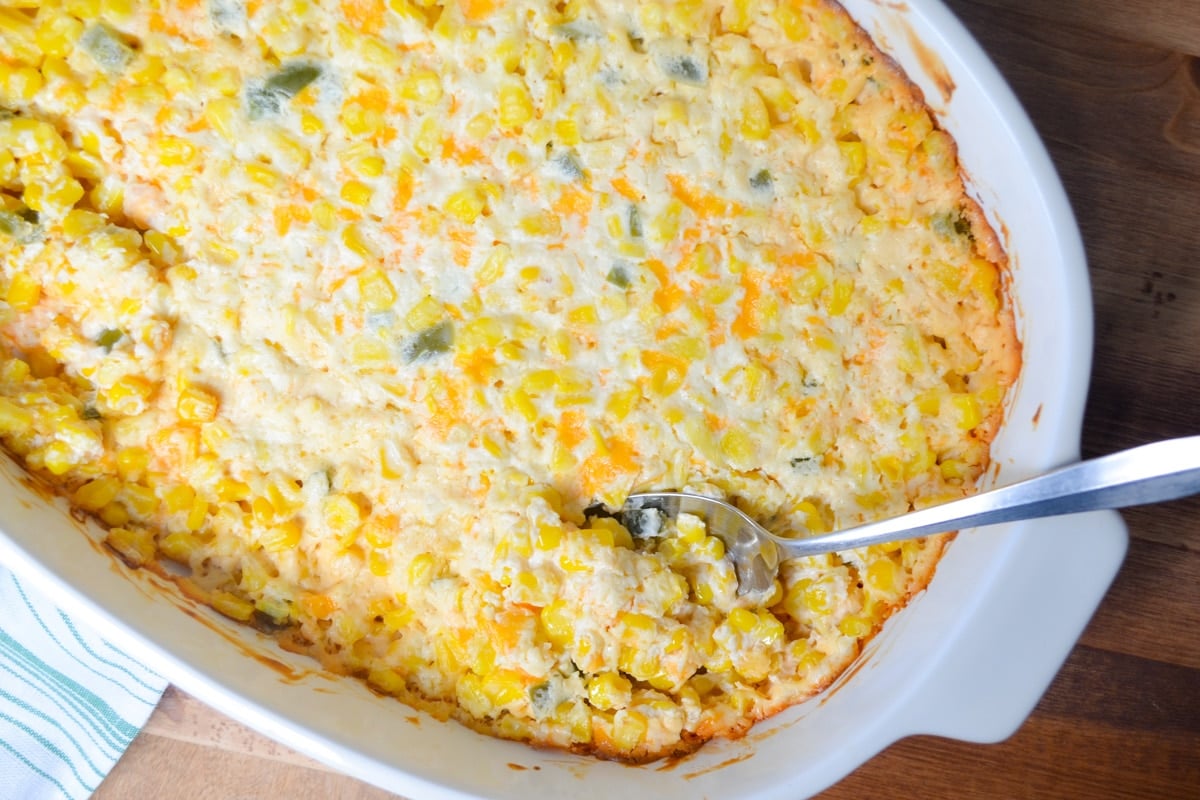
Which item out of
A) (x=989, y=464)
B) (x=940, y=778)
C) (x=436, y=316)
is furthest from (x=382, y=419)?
(x=940, y=778)

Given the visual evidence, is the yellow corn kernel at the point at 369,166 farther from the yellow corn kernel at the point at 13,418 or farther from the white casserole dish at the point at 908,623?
the white casserole dish at the point at 908,623

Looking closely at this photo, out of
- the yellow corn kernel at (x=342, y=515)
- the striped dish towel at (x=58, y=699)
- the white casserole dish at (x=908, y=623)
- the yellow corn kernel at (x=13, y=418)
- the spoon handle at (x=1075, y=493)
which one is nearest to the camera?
the spoon handle at (x=1075, y=493)

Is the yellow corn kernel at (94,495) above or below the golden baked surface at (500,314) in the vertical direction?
below

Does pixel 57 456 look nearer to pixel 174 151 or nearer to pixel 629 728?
pixel 174 151

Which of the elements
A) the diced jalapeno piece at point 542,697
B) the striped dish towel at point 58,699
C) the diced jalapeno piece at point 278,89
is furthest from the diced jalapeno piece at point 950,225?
the striped dish towel at point 58,699

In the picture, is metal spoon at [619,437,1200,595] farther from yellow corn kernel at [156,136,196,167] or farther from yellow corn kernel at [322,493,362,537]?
yellow corn kernel at [156,136,196,167]

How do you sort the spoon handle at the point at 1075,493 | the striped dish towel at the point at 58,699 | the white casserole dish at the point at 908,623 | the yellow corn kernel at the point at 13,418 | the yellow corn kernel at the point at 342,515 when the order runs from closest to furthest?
the spoon handle at the point at 1075,493 < the white casserole dish at the point at 908,623 < the yellow corn kernel at the point at 13,418 < the yellow corn kernel at the point at 342,515 < the striped dish towel at the point at 58,699

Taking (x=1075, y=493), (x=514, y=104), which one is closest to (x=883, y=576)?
(x=1075, y=493)

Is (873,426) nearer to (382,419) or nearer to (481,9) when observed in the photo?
(382,419)
